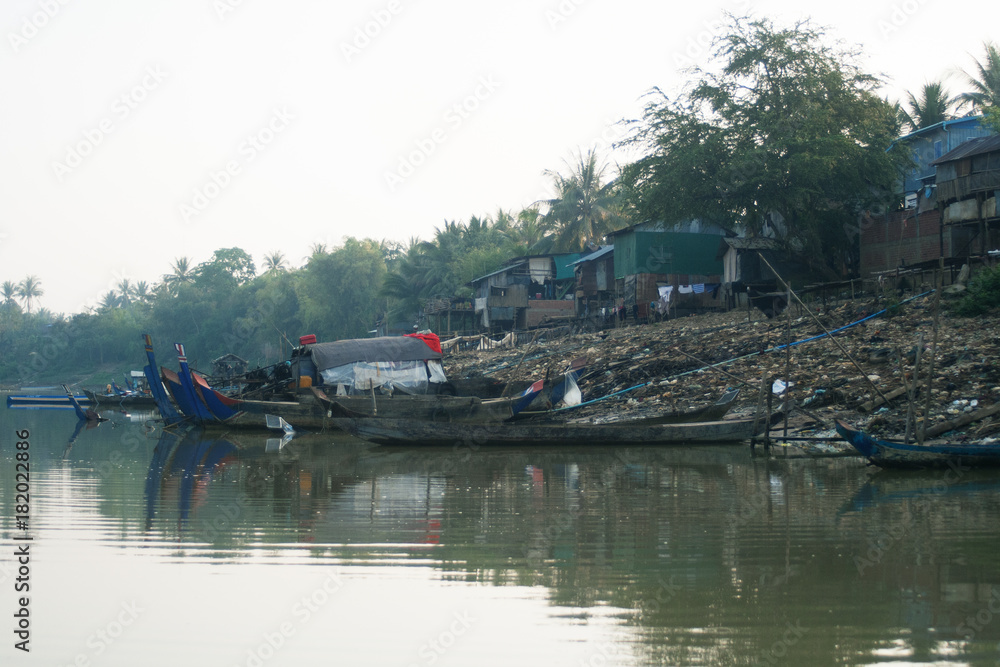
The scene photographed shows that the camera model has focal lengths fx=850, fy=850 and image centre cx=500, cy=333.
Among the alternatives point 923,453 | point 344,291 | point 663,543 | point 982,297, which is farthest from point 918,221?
point 344,291

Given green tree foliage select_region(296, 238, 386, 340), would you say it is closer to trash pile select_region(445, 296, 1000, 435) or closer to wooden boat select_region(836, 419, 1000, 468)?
trash pile select_region(445, 296, 1000, 435)

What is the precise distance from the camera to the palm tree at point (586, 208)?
43.8 meters

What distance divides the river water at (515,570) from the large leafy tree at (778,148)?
49.0 feet

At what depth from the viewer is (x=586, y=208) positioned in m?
43.9

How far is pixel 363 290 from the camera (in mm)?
56719

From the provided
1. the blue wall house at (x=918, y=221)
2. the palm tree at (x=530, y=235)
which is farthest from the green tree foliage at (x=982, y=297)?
the palm tree at (x=530, y=235)

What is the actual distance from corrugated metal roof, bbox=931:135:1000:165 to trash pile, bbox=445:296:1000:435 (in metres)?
4.15

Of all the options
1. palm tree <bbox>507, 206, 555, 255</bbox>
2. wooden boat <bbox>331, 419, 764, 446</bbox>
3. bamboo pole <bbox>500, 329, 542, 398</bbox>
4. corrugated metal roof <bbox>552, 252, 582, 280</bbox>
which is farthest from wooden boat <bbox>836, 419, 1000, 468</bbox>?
palm tree <bbox>507, 206, 555, 255</bbox>

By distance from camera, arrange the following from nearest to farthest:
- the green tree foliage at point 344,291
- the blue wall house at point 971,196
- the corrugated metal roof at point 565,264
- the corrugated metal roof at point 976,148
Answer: the blue wall house at point 971,196
the corrugated metal roof at point 976,148
the corrugated metal roof at point 565,264
the green tree foliage at point 344,291

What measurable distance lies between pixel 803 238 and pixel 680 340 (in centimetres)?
701

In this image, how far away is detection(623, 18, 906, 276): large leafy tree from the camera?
24656 mm

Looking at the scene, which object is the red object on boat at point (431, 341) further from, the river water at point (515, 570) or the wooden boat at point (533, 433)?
the river water at point (515, 570)

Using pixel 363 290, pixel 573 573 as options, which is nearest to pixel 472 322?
pixel 363 290

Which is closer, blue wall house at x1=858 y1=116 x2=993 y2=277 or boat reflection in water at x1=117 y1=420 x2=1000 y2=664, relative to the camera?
boat reflection in water at x1=117 y1=420 x2=1000 y2=664
